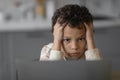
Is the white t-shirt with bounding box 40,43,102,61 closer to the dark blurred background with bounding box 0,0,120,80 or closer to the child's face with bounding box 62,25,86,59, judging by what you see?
the child's face with bounding box 62,25,86,59

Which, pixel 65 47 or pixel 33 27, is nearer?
pixel 65 47

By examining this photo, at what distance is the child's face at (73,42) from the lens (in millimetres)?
409

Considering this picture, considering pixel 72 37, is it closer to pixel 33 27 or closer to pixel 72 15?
pixel 72 15

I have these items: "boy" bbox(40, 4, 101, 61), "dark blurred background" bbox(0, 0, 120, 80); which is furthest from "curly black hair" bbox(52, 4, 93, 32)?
"dark blurred background" bbox(0, 0, 120, 80)

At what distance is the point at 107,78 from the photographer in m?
0.37

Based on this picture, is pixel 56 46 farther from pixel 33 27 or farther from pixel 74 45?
pixel 33 27

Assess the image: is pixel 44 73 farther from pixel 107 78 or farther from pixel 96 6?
pixel 96 6

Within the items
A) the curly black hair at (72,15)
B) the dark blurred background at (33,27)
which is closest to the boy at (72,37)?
the curly black hair at (72,15)

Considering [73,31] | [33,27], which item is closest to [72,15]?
[73,31]

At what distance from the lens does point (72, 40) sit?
0.41 m

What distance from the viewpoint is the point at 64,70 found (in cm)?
36

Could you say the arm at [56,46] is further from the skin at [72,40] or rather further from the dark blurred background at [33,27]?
the dark blurred background at [33,27]

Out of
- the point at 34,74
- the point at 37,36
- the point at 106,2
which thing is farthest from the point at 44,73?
the point at 106,2

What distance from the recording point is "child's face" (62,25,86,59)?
409 mm
